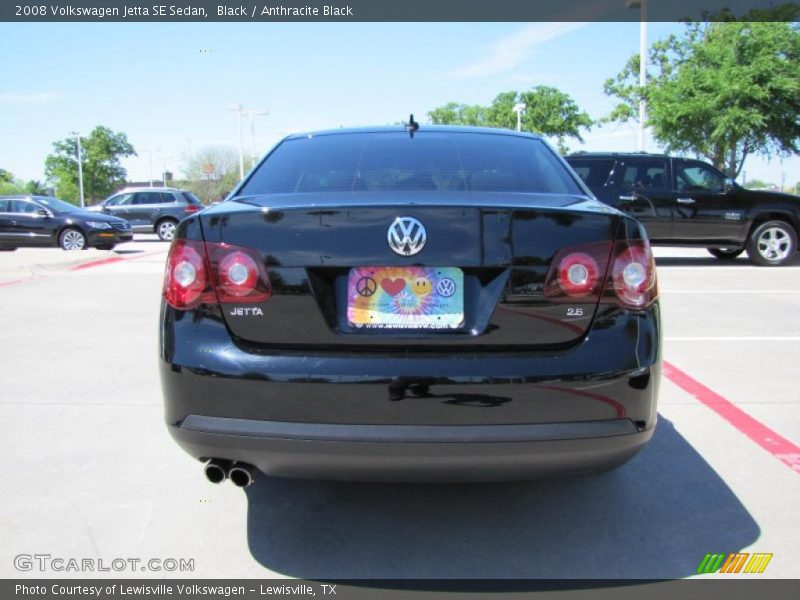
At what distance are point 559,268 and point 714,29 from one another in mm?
22902

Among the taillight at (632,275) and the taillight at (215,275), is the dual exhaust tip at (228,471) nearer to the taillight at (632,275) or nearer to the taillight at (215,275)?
the taillight at (215,275)

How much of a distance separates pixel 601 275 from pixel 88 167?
344ft

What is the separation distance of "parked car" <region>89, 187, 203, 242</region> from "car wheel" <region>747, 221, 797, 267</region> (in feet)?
54.0

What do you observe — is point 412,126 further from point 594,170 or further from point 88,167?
point 88,167

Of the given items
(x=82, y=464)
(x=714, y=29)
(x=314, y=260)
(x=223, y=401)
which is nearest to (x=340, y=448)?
(x=223, y=401)

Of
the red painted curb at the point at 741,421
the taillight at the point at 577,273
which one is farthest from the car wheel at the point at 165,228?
the taillight at the point at 577,273

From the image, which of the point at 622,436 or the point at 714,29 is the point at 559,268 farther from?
the point at 714,29

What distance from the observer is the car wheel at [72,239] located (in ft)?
56.8

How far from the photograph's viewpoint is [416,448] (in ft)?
7.55

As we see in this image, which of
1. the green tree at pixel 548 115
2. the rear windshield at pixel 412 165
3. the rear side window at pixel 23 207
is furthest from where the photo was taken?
the green tree at pixel 548 115

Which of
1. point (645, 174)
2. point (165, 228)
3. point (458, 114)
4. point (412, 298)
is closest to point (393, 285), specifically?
point (412, 298)

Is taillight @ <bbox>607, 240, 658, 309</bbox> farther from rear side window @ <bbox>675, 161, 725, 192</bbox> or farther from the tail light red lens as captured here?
rear side window @ <bbox>675, 161, 725, 192</bbox>

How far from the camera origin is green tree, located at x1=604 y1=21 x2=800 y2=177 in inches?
686

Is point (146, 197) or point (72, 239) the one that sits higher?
point (146, 197)
